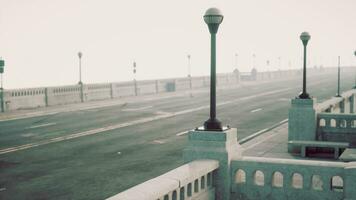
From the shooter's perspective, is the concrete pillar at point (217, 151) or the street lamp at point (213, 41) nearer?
the concrete pillar at point (217, 151)

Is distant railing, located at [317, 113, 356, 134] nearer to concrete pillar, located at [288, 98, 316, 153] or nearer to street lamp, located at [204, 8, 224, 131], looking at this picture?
concrete pillar, located at [288, 98, 316, 153]

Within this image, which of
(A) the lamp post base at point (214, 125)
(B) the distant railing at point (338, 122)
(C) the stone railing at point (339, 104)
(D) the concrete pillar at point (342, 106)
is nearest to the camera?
(A) the lamp post base at point (214, 125)

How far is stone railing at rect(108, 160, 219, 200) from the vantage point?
635 cm

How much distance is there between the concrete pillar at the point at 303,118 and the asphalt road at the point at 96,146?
4419mm

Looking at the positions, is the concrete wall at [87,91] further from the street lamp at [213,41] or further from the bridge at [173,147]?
the street lamp at [213,41]

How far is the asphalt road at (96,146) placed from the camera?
44.5ft

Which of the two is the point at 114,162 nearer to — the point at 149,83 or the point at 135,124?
the point at 135,124

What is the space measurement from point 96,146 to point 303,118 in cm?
860

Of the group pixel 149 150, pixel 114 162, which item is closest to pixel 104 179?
pixel 114 162

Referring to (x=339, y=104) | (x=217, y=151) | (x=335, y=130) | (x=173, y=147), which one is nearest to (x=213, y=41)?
(x=217, y=151)

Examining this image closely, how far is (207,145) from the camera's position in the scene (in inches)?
340

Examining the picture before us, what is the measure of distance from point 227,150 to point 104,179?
6516 mm

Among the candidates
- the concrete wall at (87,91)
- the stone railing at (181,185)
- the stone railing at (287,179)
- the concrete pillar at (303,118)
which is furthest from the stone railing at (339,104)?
the concrete wall at (87,91)

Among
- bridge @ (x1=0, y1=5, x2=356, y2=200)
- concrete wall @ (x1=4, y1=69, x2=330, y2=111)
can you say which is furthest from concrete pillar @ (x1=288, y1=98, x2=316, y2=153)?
concrete wall @ (x1=4, y1=69, x2=330, y2=111)
